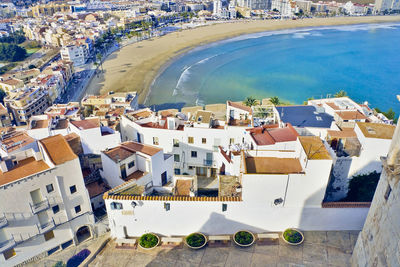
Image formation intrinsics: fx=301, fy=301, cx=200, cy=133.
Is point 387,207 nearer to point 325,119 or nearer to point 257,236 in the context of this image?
point 257,236

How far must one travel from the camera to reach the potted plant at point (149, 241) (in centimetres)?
1952

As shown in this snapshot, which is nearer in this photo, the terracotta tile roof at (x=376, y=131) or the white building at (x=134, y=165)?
the terracotta tile roof at (x=376, y=131)

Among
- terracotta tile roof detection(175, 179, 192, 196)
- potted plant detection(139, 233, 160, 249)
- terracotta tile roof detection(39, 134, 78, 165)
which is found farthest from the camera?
terracotta tile roof detection(175, 179, 192, 196)

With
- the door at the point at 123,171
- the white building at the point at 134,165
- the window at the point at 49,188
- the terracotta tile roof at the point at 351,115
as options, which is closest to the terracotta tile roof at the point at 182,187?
the white building at the point at 134,165

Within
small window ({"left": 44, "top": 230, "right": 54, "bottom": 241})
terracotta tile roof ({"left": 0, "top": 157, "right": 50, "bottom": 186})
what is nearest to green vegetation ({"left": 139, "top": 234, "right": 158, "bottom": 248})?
small window ({"left": 44, "top": 230, "right": 54, "bottom": 241})

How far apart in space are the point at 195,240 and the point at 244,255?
3.25m

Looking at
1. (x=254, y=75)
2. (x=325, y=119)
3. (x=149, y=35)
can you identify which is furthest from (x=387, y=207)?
(x=149, y=35)

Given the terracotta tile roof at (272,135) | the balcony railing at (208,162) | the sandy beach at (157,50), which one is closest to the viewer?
the terracotta tile roof at (272,135)

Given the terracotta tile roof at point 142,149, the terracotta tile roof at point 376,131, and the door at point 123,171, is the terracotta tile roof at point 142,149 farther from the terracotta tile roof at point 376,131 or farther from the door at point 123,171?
the terracotta tile roof at point 376,131

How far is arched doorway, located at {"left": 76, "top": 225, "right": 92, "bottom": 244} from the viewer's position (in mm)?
24067

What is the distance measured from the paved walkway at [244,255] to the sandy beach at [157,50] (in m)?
50.3

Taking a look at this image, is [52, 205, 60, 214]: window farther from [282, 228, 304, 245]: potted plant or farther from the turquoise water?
the turquoise water

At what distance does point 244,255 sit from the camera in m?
18.9

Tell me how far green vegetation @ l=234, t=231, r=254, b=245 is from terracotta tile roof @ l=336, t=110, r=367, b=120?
53.4ft
